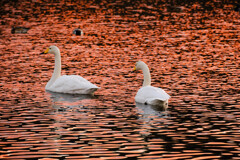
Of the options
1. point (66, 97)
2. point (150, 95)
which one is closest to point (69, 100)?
point (66, 97)

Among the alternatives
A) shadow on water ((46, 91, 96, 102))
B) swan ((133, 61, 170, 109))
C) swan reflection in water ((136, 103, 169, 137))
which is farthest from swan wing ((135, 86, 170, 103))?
shadow on water ((46, 91, 96, 102))

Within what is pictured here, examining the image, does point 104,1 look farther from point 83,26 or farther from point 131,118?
point 131,118

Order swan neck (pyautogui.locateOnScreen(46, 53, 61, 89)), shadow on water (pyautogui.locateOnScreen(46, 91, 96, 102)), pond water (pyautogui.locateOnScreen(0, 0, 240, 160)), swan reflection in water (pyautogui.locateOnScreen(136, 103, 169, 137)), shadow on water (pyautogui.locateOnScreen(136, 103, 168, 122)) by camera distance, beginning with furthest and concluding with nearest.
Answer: swan neck (pyautogui.locateOnScreen(46, 53, 61, 89)), shadow on water (pyautogui.locateOnScreen(46, 91, 96, 102)), shadow on water (pyautogui.locateOnScreen(136, 103, 168, 122)), swan reflection in water (pyautogui.locateOnScreen(136, 103, 169, 137)), pond water (pyautogui.locateOnScreen(0, 0, 240, 160))

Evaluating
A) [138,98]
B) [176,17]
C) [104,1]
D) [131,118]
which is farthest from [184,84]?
[104,1]

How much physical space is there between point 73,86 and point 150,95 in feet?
13.0

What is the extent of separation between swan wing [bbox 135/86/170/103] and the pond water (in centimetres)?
30

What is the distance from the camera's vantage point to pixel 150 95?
22375mm

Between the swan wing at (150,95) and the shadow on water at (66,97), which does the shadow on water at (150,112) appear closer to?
the swan wing at (150,95)

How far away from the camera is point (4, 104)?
2242 cm

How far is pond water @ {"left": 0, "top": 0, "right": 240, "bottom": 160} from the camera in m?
16.4

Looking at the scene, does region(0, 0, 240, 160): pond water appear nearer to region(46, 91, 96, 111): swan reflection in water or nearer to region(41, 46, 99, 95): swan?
region(46, 91, 96, 111): swan reflection in water

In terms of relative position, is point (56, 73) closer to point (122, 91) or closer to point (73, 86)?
point (73, 86)

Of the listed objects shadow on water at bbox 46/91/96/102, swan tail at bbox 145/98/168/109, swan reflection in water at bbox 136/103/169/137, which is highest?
swan tail at bbox 145/98/168/109

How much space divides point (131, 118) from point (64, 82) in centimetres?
639
